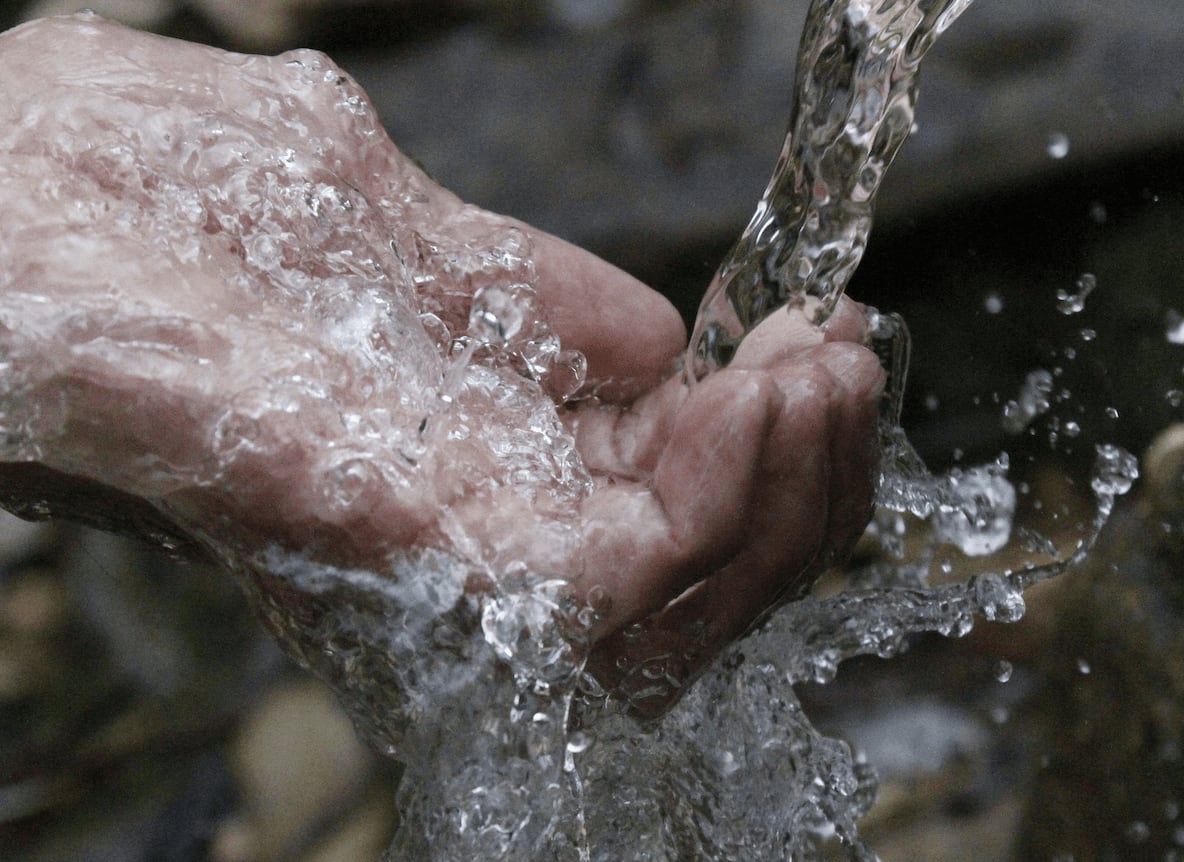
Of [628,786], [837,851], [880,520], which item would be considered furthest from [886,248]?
[628,786]

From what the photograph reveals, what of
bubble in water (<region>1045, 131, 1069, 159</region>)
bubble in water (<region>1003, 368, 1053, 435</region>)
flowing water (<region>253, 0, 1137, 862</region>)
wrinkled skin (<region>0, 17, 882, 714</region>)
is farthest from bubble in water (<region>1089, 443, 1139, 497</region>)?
wrinkled skin (<region>0, 17, 882, 714</region>)

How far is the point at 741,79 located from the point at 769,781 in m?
1.34

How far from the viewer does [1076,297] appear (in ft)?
6.52

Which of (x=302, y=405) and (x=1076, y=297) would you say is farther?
(x=1076, y=297)

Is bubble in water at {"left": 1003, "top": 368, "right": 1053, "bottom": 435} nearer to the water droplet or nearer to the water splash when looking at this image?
the water droplet

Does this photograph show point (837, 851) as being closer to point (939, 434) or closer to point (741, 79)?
point (939, 434)

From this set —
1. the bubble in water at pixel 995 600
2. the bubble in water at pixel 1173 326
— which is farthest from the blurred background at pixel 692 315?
the bubble in water at pixel 995 600

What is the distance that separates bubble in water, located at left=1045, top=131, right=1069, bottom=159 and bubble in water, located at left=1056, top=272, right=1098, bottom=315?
209mm

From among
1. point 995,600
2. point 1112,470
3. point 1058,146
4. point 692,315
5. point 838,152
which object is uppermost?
point 838,152

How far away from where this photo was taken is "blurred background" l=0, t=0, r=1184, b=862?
6.43 feet

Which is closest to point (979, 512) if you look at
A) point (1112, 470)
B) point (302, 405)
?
point (1112, 470)

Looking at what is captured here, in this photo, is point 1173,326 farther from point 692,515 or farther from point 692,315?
point 692,515

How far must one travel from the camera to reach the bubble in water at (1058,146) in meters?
2.06

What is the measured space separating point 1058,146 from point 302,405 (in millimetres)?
1527
